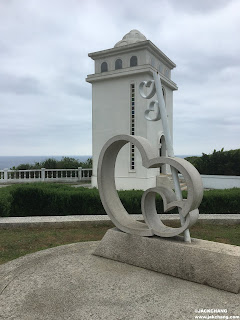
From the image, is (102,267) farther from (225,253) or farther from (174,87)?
→ (174,87)

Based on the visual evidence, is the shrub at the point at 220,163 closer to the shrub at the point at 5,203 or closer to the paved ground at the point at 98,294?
the shrub at the point at 5,203

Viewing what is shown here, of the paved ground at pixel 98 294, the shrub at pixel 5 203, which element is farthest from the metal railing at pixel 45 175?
the paved ground at pixel 98 294

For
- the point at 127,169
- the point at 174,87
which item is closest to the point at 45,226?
the point at 127,169

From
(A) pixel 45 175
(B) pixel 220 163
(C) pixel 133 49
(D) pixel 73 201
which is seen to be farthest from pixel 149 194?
(A) pixel 45 175

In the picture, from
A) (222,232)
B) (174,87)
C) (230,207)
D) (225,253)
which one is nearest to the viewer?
(225,253)

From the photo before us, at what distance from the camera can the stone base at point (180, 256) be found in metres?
3.85

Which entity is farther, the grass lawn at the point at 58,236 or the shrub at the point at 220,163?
the shrub at the point at 220,163

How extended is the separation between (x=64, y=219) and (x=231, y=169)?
1367 cm

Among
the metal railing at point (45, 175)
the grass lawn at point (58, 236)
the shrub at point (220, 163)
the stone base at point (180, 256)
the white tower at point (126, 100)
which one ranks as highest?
the white tower at point (126, 100)

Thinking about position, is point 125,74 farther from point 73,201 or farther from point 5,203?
point 5,203

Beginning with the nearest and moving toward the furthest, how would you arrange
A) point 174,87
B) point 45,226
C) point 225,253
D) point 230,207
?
point 225,253, point 45,226, point 230,207, point 174,87

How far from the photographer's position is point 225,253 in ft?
13.1

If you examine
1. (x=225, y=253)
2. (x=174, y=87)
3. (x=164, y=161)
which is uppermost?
(x=174, y=87)

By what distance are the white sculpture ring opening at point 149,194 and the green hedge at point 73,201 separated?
3997mm
